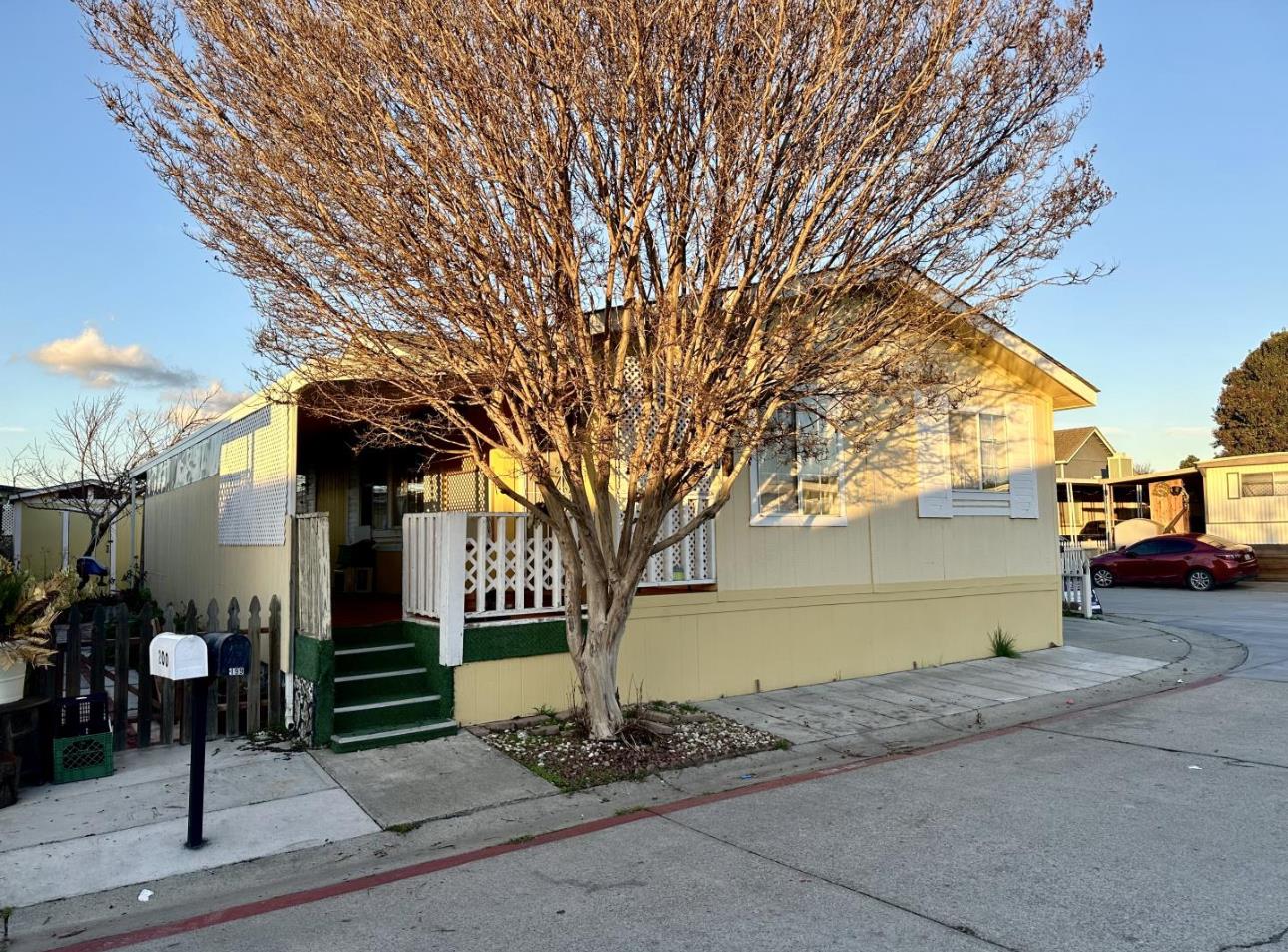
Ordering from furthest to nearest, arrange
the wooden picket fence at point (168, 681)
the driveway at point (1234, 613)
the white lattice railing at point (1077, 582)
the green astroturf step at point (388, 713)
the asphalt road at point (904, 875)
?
1. the white lattice railing at point (1077, 582)
2. the driveway at point (1234, 613)
3. the green astroturf step at point (388, 713)
4. the wooden picket fence at point (168, 681)
5. the asphalt road at point (904, 875)

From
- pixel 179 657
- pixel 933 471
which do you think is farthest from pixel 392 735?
pixel 933 471

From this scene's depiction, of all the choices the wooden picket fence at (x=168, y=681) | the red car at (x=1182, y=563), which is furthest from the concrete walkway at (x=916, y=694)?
the red car at (x=1182, y=563)

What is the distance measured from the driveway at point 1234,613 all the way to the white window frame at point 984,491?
334cm

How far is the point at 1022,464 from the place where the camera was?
12180 mm

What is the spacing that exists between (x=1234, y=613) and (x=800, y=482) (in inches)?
482

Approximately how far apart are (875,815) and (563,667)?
3.29 metres

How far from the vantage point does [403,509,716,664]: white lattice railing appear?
723cm

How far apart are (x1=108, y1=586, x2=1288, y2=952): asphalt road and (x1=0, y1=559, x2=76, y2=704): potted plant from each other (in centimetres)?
243

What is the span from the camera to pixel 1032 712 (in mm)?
8602

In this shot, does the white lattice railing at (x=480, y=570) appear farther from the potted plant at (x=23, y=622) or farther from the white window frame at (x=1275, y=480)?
the white window frame at (x=1275, y=480)

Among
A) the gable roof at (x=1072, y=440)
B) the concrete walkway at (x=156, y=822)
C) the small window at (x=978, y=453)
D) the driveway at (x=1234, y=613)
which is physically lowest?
the driveway at (x=1234, y=613)

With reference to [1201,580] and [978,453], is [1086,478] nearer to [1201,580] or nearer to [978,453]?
[1201,580]

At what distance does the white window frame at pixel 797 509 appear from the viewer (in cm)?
942

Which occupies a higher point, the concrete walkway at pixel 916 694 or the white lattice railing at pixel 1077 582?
the white lattice railing at pixel 1077 582
